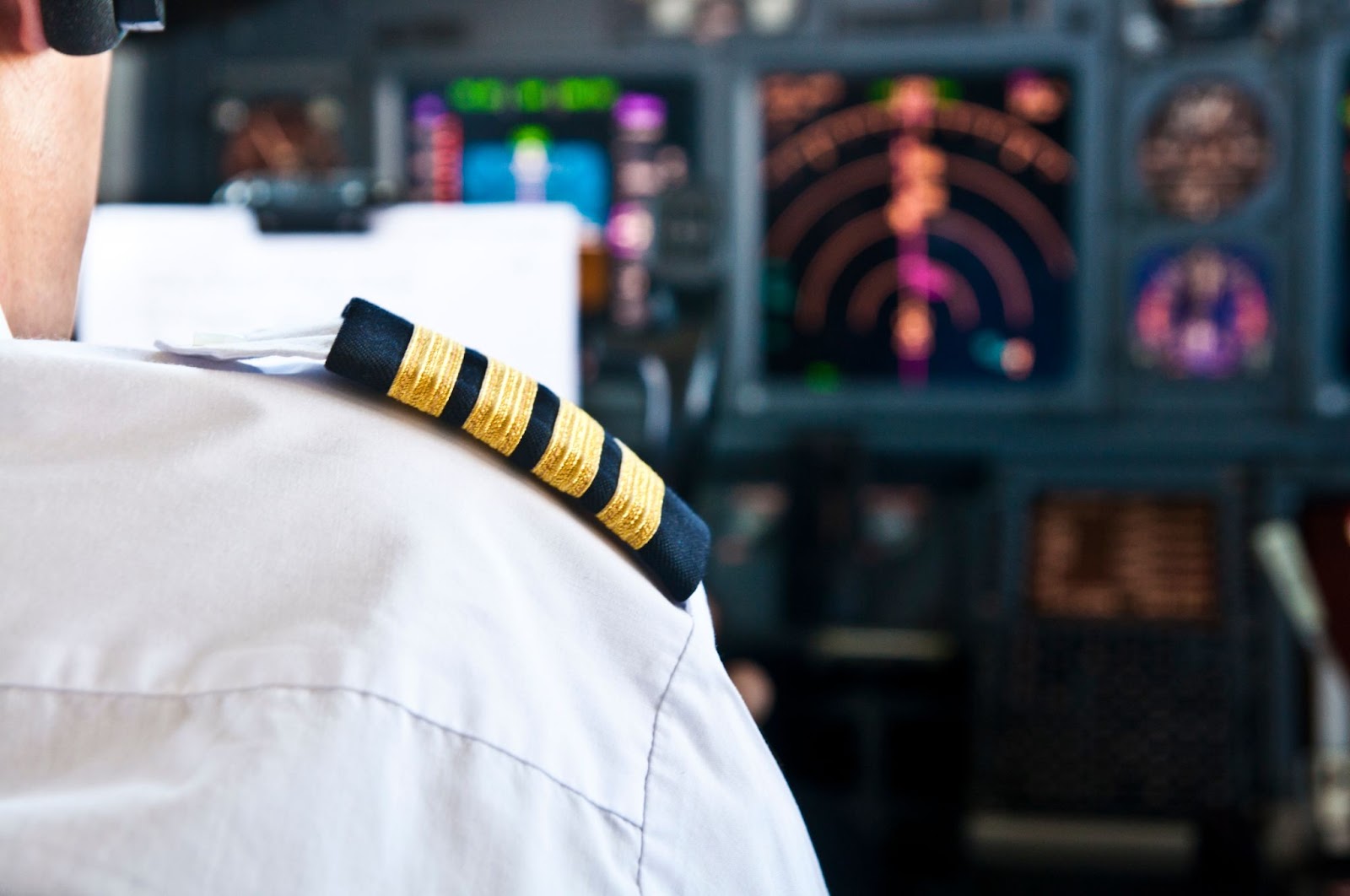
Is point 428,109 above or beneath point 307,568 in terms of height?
above

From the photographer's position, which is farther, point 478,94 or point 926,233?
point 478,94

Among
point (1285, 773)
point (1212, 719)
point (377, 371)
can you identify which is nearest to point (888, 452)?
point (1212, 719)

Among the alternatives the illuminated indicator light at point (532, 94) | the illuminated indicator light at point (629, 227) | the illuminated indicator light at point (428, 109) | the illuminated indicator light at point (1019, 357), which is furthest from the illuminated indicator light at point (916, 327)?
the illuminated indicator light at point (428, 109)

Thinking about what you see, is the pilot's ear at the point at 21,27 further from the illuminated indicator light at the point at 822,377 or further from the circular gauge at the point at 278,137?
the circular gauge at the point at 278,137

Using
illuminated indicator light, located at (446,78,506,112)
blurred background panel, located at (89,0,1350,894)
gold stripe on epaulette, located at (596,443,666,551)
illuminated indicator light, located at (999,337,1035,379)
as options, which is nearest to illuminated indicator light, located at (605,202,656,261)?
blurred background panel, located at (89,0,1350,894)

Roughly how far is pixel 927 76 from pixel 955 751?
111 cm

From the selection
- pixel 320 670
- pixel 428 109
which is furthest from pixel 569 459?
pixel 428 109

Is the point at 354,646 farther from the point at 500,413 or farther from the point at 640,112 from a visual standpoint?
the point at 640,112

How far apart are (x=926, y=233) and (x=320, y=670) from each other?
2105 millimetres

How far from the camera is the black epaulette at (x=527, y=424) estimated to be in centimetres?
43

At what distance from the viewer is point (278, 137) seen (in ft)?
8.43

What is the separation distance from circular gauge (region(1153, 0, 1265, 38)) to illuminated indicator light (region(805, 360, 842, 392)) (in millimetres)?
787

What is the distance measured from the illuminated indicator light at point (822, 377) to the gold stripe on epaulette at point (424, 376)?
1972 millimetres

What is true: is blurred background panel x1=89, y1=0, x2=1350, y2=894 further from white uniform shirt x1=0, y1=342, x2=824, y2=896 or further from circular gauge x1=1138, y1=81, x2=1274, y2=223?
white uniform shirt x1=0, y1=342, x2=824, y2=896
